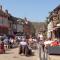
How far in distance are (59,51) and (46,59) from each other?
3.01 m

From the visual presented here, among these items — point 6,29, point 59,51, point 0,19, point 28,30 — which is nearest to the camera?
point 59,51

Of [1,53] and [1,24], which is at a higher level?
[1,24]

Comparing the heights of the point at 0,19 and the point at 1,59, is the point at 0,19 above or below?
above

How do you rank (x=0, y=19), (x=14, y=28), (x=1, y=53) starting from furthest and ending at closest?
(x=14, y=28)
(x=0, y=19)
(x=1, y=53)

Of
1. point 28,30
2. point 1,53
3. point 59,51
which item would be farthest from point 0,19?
point 28,30

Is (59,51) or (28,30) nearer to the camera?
(59,51)

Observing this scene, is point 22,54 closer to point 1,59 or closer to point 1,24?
point 1,59

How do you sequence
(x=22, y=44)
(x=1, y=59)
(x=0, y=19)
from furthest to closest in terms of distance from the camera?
(x=0, y=19), (x=22, y=44), (x=1, y=59)

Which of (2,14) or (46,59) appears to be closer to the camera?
(46,59)

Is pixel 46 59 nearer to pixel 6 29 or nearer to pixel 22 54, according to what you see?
pixel 22 54

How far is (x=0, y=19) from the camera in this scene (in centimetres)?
7775

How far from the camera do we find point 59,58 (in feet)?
53.5

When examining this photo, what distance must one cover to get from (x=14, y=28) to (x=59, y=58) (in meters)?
92.7

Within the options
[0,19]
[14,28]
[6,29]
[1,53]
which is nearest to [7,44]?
[1,53]
